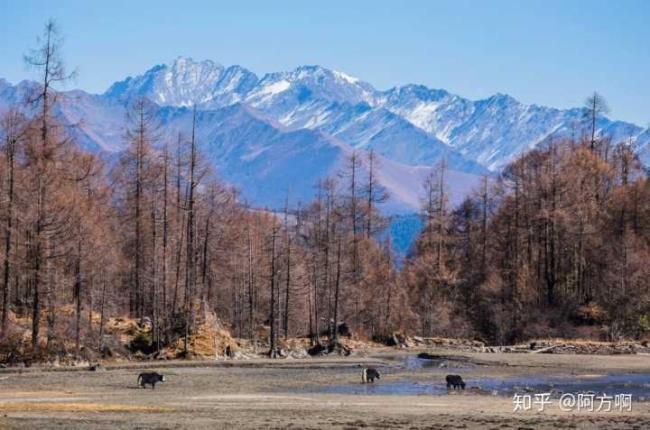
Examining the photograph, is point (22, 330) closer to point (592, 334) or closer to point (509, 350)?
point (509, 350)

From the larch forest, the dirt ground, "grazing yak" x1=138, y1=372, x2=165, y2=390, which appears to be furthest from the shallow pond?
the larch forest

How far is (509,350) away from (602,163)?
31098 millimetres

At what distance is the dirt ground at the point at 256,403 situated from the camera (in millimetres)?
30922

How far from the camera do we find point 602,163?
100 meters

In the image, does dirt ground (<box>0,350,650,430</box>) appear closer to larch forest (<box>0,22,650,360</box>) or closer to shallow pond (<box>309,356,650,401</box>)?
shallow pond (<box>309,356,650,401</box>)

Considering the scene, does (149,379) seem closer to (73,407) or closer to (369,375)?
(73,407)

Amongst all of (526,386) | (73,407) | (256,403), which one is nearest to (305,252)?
(526,386)

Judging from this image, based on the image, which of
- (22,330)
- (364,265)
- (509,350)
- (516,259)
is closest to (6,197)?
(22,330)

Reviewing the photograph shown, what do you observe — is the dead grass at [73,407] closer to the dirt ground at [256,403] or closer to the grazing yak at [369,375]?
the dirt ground at [256,403]

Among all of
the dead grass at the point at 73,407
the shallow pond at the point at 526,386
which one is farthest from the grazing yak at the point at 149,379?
the dead grass at the point at 73,407

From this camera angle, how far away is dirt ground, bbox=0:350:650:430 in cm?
3092

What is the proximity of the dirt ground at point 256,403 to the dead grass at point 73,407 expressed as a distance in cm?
4

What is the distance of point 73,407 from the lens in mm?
35688

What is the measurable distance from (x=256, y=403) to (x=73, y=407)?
23.3 ft
